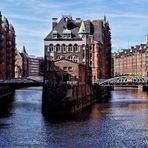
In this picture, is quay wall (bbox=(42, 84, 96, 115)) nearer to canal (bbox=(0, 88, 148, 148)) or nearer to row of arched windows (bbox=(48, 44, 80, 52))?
canal (bbox=(0, 88, 148, 148))

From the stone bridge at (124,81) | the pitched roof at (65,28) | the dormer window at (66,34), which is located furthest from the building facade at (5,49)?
the stone bridge at (124,81)

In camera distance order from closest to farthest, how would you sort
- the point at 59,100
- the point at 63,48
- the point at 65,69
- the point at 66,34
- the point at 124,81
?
the point at 59,100
the point at 65,69
the point at 63,48
the point at 66,34
the point at 124,81

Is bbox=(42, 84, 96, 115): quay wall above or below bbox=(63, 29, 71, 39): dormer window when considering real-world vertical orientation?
below

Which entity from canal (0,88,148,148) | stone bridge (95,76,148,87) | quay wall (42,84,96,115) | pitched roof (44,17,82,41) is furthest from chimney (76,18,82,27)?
canal (0,88,148,148)

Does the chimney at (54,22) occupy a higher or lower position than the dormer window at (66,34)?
higher

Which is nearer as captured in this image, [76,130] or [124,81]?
[76,130]

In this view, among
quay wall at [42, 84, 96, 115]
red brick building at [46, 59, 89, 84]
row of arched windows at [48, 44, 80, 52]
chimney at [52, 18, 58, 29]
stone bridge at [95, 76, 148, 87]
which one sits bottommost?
quay wall at [42, 84, 96, 115]

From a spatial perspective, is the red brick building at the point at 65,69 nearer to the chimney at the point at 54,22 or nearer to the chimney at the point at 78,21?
the chimney at the point at 54,22

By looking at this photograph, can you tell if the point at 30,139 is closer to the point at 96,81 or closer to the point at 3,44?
the point at 96,81

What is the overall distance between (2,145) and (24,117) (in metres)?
22.9

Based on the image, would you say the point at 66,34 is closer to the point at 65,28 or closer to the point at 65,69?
the point at 65,28

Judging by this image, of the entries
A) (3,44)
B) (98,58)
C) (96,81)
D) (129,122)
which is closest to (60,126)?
(129,122)

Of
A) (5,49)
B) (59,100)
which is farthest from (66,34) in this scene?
(59,100)

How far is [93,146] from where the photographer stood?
4712 cm
